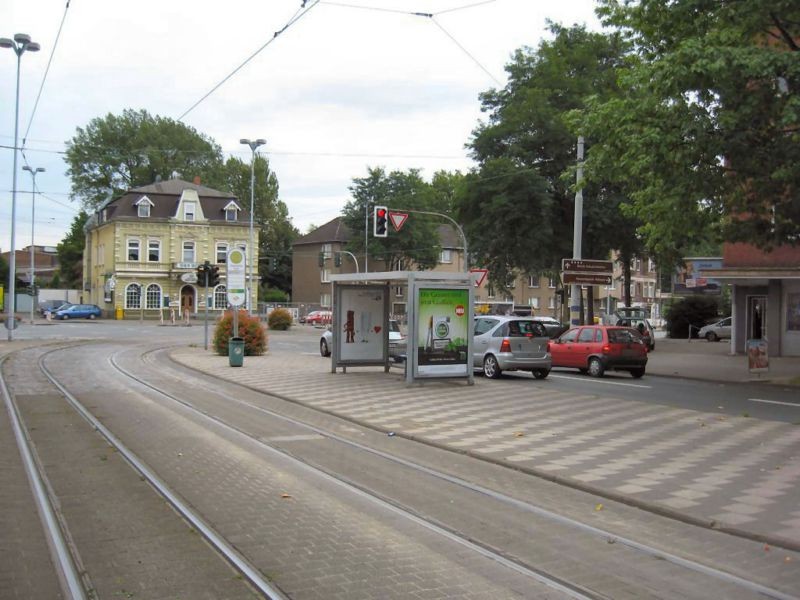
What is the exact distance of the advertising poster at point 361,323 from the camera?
2020 cm

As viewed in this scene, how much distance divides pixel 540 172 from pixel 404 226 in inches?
1335

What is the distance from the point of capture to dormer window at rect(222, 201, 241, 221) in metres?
71.4

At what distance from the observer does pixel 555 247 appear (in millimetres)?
34719

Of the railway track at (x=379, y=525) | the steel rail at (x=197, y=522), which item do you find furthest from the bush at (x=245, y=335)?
the steel rail at (x=197, y=522)

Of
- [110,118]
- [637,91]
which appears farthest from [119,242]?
[637,91]

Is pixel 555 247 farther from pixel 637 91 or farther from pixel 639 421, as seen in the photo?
pixel 639 421

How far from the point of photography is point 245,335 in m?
27.5

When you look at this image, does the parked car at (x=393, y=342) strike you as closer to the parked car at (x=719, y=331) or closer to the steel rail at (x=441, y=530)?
the steel rail at (x=441, y=530)

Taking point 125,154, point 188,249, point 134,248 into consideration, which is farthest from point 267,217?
point 134,248

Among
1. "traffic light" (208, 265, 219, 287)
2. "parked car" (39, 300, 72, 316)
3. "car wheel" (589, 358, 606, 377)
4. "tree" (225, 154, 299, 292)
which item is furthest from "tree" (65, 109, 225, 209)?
"car wheel" (589, 358, 606, 377)

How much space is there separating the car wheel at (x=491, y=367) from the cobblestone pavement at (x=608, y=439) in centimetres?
129

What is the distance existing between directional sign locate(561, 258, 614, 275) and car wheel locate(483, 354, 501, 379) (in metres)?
5.08

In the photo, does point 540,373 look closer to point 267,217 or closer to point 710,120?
point 710,120

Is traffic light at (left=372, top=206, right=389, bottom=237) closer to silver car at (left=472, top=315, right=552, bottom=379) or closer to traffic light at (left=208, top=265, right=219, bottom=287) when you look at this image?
traffic light at (left=208, top=265, right=219, bottom=287)
